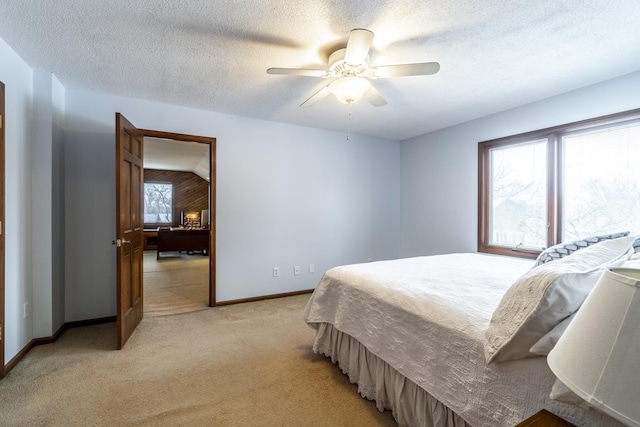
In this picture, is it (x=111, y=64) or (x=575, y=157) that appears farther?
(x=575, y=157)

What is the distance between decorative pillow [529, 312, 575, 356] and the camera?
2.96 feet

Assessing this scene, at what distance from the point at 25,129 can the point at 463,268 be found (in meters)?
3.69

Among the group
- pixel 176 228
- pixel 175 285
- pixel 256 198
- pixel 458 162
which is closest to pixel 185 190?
pixel 176 228

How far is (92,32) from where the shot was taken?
186cm

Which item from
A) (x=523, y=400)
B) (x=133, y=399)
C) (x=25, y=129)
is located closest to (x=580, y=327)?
(x=523, y=400)

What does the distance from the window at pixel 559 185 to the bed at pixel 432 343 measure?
99cm

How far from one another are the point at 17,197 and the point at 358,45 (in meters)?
2.69

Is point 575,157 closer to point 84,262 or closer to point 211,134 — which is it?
point 211,134

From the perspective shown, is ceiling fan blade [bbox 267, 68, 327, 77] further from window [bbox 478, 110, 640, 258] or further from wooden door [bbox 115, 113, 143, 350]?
window [bbox 478, 110, 640, 258]

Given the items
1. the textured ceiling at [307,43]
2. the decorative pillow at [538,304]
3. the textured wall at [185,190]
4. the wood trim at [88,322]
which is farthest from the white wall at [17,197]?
the textured wall at [185,190]

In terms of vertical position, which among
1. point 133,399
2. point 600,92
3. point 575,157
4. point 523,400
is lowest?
point 133,399

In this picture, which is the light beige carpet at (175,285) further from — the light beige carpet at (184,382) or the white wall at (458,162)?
the white wall at (458,162)

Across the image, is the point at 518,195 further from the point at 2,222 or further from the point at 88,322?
the point at 88,322

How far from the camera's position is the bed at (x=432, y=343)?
100cm
